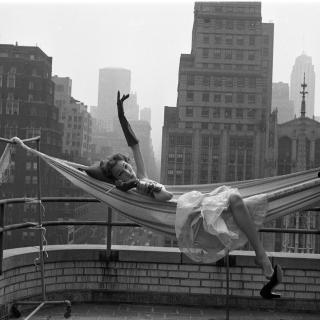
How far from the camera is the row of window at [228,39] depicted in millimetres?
34375

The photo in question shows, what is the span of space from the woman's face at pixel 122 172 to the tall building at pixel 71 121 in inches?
1302

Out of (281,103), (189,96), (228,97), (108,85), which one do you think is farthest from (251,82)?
(108,85)

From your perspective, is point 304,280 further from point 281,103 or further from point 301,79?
point 301,79

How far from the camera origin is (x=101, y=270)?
11.5 ft

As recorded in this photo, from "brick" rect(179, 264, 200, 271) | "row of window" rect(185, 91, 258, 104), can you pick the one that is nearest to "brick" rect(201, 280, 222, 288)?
"brick" rect(179, 264, 200, 271)

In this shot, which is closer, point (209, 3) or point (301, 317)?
point (301, 317)

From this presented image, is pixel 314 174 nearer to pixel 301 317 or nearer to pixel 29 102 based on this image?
pixel 301 317

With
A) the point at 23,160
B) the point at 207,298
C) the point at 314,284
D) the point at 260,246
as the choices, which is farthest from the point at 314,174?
the point at 23,160

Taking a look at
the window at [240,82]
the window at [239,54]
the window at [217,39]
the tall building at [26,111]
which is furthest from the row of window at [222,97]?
the tall building at [26,111]

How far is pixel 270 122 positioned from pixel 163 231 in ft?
109

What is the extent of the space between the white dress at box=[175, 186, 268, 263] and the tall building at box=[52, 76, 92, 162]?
33.5 m

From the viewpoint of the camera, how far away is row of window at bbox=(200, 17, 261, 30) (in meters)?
34.3

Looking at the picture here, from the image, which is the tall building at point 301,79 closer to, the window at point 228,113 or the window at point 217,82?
the window at point 228,113

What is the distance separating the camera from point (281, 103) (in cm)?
3909
